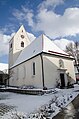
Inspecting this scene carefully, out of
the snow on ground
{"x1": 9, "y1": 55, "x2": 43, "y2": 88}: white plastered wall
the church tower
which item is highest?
the church tower

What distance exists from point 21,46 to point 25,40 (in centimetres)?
212

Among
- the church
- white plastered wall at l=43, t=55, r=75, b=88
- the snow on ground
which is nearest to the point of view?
the snow on ground

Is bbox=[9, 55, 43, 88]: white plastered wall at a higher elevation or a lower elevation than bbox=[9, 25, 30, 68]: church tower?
lower

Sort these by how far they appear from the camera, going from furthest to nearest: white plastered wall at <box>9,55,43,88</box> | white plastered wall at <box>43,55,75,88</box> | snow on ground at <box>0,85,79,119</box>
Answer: white plastered wall at <box>9,55,43,88</box> → white plastered wall at <box>43,55,75,88</box> → snow on ground at <box>0,85,79,119</box>

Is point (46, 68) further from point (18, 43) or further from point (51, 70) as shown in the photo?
point (18, 43)

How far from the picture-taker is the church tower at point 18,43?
1342 inches

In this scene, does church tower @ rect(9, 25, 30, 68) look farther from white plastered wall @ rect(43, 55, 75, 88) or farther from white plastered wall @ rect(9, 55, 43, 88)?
white plastered wall @ rect(43, 55, 75, 88)

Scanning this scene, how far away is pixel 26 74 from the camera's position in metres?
23.5

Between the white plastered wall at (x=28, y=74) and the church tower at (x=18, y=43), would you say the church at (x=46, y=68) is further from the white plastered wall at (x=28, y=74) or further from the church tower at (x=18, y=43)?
the church tower at (x=18, y=43)

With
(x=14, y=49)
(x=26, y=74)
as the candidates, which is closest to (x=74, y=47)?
(x=14, y=49)

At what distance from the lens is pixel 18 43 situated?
3494cm

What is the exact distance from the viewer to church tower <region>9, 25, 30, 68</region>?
34094 mm

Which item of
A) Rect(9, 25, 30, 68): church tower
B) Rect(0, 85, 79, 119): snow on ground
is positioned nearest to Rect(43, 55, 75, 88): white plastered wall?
Rect(0, 85, 79, 119): snow on ground

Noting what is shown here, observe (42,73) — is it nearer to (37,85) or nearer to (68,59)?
(37,85)
